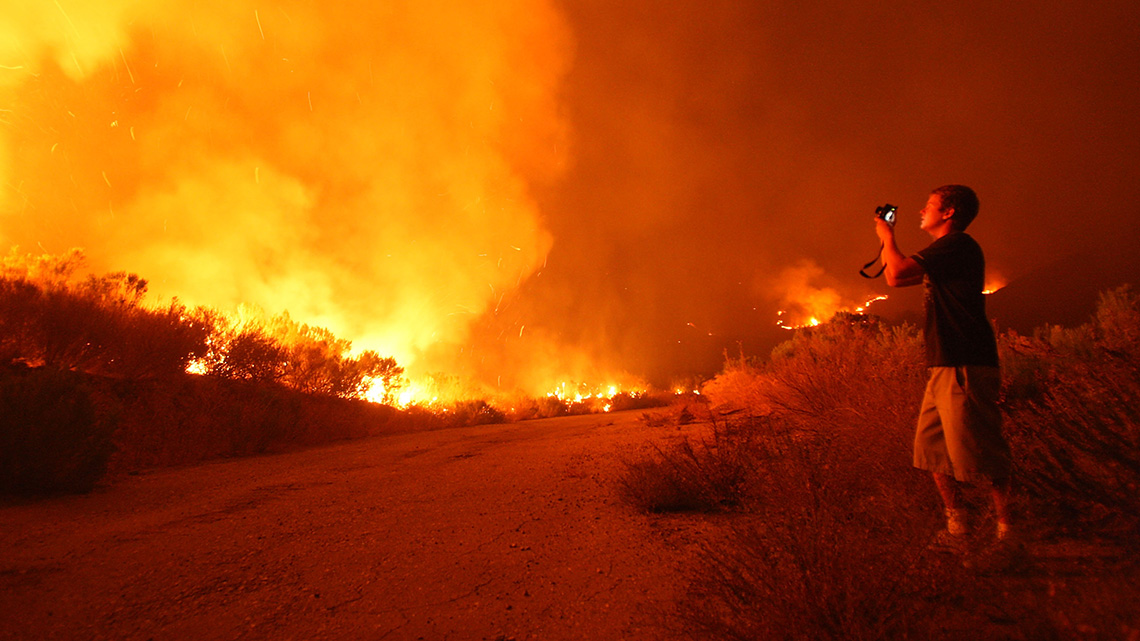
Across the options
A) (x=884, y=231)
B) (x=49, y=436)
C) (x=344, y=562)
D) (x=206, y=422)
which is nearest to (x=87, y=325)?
(x=206, y=422)

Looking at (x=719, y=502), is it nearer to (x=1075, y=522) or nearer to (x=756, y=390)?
(x=1075, y=522)

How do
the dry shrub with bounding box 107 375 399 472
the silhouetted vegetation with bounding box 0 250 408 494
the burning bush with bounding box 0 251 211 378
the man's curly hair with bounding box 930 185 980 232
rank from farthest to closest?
the burning bush with bounding box 0 251 211 378
the dry shrub with bounding box 107 375 399 472
the silhouetted vegetation with bounding box 0 250 408 494
the man's curly hair with bounding box 930 185 980 232

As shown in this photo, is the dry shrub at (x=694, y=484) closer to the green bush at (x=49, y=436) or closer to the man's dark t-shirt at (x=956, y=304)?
the man's dark t-shirt at (x=956, y=304)

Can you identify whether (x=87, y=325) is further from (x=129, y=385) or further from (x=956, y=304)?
(x=956, y=304)

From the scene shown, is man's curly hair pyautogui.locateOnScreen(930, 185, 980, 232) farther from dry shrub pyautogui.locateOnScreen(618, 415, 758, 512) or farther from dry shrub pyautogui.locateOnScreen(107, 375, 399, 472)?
dry shrub pyautogui.locateOnScreen(107, 375, 399, 472)

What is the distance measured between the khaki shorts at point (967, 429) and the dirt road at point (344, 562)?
1.42 m

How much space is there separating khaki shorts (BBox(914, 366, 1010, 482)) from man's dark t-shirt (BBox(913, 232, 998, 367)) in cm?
8

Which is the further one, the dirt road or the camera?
the camera

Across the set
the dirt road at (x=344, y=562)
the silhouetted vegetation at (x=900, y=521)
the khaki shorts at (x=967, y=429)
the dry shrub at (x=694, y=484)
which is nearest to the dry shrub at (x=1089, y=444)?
the silhouetted vegetation at (x=900, y=521)

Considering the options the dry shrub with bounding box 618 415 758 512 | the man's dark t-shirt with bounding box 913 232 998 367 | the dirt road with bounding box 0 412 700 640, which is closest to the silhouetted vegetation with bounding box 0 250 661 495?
the dirt road with bounding box 0 412 700 640

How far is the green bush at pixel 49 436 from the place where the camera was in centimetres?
415

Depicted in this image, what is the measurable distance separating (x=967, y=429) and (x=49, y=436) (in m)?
7.02

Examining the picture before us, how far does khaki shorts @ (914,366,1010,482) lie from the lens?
233 centimetres

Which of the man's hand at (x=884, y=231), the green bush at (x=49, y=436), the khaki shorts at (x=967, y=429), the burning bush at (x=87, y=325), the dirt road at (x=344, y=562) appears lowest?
the dirt road at (x=344, y=562)
